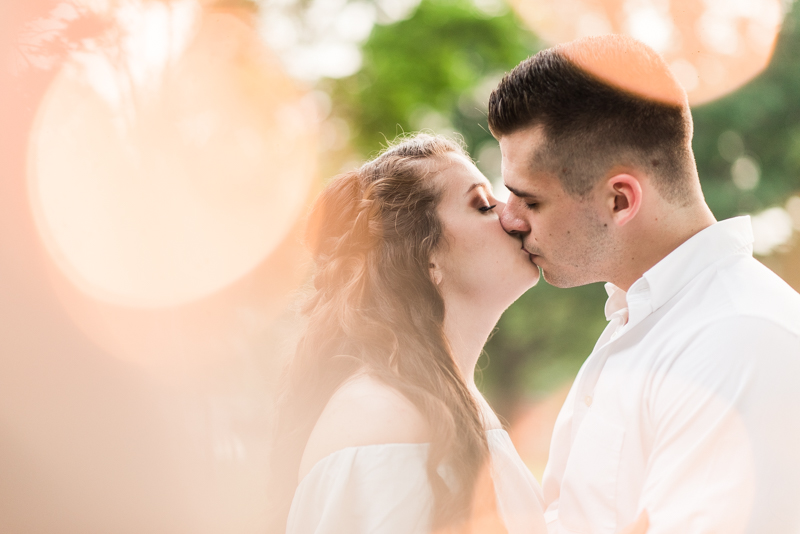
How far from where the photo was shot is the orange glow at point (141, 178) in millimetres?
1931

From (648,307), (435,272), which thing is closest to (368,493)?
(435,272)

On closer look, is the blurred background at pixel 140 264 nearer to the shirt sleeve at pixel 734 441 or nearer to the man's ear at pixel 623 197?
the man's ear at pixel 623 197

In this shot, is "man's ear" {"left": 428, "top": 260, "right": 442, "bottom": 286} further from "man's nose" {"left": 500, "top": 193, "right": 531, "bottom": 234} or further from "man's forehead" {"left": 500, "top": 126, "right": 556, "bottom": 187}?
"man's forehead" {"left": 500, "top": 126, "right": 556, "bottom": 187}

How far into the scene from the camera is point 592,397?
7.66 ft

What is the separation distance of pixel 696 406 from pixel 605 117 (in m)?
1.18

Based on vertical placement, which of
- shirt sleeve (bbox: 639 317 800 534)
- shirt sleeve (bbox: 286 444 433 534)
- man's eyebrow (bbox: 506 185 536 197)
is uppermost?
man's eyebrow (bbox: 506 185 536 197)

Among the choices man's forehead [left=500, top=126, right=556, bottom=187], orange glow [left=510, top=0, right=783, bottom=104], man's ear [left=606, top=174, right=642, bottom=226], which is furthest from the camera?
orange glow [left=510, top=0, right=783, bottom=104]

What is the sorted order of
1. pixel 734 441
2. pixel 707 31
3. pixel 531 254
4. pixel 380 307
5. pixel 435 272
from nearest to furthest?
pixel 734 441 → pixel 380 307 → pixel 435 272 → pixel 531 254 → pixel 707 31

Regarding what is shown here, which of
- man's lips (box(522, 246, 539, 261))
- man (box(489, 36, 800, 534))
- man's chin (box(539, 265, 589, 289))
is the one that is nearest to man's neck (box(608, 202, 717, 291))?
man (box(489, 36, 800, 534))

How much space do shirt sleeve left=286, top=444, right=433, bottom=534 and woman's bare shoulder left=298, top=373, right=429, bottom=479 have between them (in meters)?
0.03

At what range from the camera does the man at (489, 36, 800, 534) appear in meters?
1.79

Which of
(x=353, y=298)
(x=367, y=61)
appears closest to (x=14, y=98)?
(x=353, y=298)

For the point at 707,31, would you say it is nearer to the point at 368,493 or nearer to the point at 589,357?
the point at 589,357

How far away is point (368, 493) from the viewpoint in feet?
6.43
